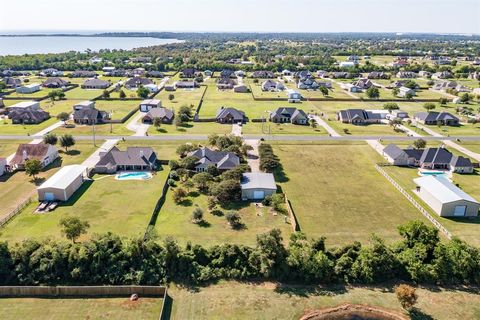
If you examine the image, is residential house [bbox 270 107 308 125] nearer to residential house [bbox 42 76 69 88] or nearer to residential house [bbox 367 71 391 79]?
residential house [bbox 42 76 69 88]

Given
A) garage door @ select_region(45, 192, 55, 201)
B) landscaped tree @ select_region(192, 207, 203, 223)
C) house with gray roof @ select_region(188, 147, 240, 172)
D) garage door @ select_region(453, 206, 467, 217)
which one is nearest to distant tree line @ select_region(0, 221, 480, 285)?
landscaped tree @ select_region(192, 207, 203, 223)

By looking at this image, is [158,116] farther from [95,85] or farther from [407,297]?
[407,297]

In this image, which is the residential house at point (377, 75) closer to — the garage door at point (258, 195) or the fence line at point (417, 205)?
the fence line at point (417, 205)

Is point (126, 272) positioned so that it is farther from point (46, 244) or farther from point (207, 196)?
point (207, 196)

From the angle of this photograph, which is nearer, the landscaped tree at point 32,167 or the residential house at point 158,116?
the landscaped tree at point 32,167

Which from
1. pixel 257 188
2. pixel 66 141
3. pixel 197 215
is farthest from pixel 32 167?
pixel 257 188

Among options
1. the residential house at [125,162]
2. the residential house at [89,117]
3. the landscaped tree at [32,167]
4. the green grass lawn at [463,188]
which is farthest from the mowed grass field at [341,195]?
the residential house at [89,117]
